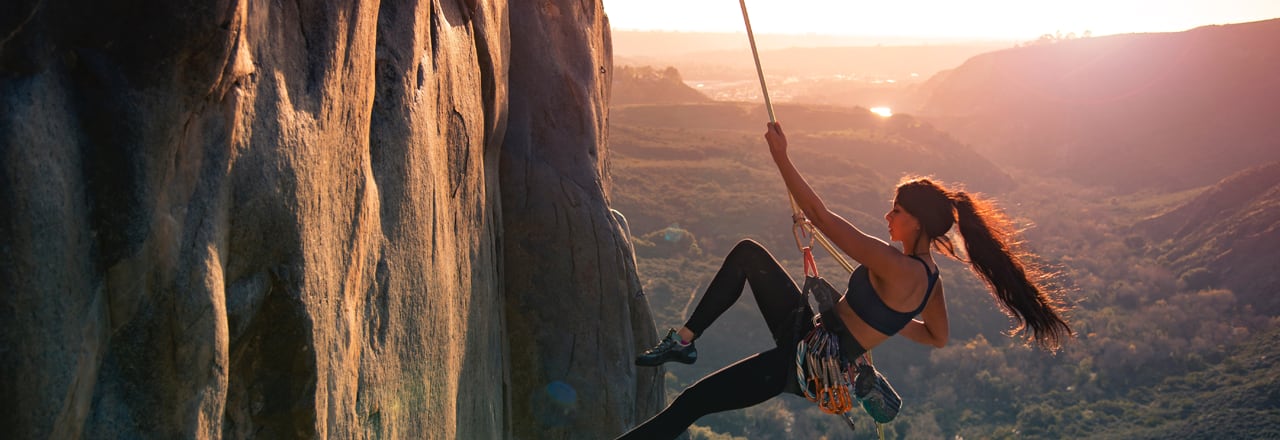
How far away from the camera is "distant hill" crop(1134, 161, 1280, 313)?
143 ft

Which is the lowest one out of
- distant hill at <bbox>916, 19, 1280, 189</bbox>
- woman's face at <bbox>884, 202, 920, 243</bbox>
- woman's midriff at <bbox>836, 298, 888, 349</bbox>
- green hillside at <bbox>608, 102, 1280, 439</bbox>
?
green hillside at <bbox>608, 102, 1280, 439</bbox>

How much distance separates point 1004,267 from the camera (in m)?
5.27

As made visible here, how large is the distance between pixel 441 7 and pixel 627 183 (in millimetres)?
43948

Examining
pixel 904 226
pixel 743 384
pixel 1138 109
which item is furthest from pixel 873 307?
pixel 1138 109

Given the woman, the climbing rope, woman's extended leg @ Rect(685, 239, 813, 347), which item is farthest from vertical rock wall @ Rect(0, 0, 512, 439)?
the climbing rope

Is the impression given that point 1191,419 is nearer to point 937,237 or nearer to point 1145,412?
point 1145,412

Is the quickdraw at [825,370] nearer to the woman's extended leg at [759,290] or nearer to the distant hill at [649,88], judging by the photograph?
the woman's extended leg at [759,290]

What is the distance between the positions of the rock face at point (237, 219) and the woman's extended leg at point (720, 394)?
119 cm

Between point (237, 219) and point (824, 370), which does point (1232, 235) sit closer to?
point (824, 370)

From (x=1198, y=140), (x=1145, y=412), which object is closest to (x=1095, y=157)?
(x=1198, y=140)

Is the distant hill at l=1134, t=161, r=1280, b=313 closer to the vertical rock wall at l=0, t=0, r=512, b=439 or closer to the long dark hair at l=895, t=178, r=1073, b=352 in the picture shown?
the long dark hair at l=895, t=178, r=1073, b=352

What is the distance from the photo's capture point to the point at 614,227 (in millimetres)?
8711

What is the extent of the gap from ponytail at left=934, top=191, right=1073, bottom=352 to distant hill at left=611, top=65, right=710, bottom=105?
2733 inches

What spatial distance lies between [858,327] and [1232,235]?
49.8m
